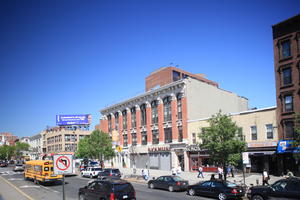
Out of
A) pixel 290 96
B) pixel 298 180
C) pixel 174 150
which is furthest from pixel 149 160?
pixel 298 180

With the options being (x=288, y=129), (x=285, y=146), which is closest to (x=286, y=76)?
(x=288, y=129)

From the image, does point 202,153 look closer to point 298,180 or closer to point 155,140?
point 155,140

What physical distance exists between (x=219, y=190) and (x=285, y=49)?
68.8 ft

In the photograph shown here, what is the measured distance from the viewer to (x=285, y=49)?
3294 cm

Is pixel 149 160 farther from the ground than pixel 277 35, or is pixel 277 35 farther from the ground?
pixel 277 35

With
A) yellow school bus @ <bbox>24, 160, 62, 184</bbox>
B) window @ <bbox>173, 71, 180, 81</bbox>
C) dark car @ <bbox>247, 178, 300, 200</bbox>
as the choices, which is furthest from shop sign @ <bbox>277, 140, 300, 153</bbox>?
window @ <bbox>173, 71, 180, 81</bbox>

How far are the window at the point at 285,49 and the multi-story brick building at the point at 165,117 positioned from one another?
1493 cm

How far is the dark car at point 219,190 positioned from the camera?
19.2m

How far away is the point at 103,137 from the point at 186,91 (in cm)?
1759

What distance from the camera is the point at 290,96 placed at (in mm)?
31719

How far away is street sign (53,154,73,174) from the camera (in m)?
11.2

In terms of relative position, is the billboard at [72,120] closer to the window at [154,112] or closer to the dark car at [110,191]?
the window at [154,112]

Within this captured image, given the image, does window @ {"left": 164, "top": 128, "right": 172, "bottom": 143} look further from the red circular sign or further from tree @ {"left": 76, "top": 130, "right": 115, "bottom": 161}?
the red circular sign

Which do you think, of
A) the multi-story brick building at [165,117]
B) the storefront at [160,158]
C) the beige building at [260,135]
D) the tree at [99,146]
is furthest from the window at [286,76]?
the tree at [99,146]
